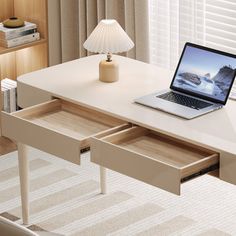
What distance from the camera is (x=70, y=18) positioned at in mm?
5023

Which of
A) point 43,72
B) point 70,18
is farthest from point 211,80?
point 70,18

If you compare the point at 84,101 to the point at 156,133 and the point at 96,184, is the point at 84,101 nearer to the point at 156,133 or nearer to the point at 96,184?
the point at 156,133

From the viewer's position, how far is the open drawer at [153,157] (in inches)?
125

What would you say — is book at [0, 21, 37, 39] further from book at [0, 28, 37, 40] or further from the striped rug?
the striped rug

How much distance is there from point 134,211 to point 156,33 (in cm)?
111

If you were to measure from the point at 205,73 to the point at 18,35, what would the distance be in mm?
1584

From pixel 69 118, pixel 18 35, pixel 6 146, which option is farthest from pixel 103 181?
pixel 18 35

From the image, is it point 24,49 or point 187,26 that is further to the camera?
point 24,49

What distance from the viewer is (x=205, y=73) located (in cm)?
362

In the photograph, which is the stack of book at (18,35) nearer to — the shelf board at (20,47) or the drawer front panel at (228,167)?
the shelf board at (20,47)

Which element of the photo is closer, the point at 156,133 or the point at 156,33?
the point at 156,133

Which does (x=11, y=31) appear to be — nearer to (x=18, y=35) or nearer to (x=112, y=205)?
(x=18, y=35)

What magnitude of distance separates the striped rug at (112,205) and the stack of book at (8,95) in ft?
1.35

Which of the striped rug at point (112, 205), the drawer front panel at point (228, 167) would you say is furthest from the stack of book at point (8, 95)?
the drawer front panel at point (228, 167)
